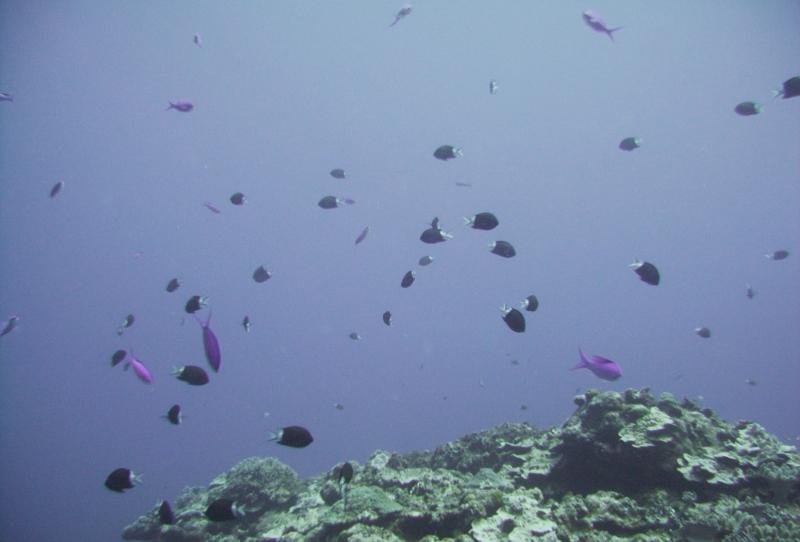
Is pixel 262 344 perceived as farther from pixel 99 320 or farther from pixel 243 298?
pixel 99 320

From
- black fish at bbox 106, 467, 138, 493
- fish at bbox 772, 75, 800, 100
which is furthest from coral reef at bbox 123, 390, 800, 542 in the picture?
fish at bbox 772, 75, 800, 100

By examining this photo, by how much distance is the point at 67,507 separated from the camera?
224 ft

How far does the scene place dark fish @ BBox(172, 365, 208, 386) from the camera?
5711 mm

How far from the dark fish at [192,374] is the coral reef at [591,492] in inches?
118

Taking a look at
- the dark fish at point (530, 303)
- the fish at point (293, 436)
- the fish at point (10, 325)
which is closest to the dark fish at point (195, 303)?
the fish at point (293, 436)

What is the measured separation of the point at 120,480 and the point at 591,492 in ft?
24.4

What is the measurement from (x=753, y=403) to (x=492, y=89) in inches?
5213

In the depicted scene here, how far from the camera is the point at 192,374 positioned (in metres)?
5.75

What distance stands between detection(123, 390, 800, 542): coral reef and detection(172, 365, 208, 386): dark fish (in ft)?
9.87

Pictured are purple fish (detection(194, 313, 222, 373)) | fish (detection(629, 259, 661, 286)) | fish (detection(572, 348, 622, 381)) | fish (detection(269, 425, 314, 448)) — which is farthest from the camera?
fish (detection(572, 348, 622, 381))

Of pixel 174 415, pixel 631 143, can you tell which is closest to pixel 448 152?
pixel 631 143

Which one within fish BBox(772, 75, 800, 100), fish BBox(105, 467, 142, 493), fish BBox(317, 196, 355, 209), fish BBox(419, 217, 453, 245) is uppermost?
fish BBox(772, 75, 800, 100)

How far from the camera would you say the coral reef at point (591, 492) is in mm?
6070

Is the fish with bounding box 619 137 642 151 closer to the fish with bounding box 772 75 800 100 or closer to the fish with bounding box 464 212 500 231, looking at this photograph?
the fish with bounding box 772 75 800 100
